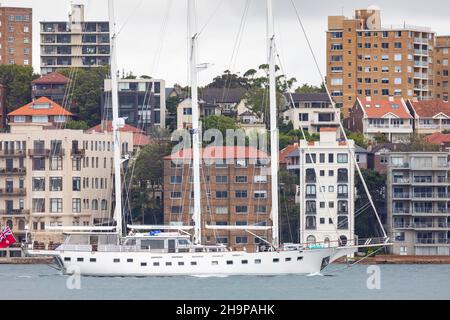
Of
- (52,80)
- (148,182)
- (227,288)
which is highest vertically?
(52,80)

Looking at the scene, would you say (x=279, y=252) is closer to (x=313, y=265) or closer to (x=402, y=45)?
(x=313, y=265)

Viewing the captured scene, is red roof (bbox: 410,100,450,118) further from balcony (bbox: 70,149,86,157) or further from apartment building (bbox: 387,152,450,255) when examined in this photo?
balcony (bbox: 70,149,86,157)

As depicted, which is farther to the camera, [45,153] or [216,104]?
→ [216,104]

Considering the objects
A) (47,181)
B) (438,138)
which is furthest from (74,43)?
(47,181)

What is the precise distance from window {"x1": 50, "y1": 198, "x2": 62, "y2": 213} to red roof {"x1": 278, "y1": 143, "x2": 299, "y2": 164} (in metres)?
16.3

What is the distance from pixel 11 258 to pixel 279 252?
31.6m

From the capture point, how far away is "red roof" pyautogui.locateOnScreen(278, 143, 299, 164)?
366ft

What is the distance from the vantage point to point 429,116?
140 m

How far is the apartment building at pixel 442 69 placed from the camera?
543 feet

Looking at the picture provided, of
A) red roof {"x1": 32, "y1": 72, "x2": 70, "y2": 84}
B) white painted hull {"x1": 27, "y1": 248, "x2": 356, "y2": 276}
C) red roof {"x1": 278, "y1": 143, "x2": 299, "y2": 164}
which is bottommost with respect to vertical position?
white painted hull {"x1": 27, "y1": 248, "x2": 356, "y2": 276}

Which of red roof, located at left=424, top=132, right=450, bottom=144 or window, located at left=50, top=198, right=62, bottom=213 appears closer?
window, located at left=50, top=198, right=62, bottom=213

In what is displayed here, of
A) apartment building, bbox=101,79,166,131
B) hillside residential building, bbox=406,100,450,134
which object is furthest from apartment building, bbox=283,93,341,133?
apartment building, bbox=101,79,166,131

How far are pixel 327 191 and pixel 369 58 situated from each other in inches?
2199
